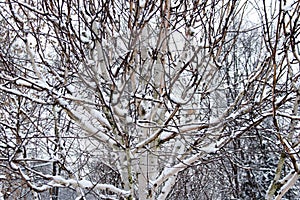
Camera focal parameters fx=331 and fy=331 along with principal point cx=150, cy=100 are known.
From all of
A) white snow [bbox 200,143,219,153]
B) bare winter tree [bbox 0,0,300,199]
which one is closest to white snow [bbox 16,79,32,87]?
bare winter tree [bbox 0,0,300,199]

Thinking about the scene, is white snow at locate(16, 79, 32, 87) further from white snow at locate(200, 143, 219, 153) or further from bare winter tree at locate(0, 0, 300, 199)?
white snow at locate(200, 143, 219, 153)

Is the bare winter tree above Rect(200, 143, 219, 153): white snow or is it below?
above

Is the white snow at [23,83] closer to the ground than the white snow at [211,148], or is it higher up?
higher up

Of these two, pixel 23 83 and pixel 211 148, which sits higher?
pixel 23 83

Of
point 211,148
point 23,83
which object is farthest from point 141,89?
point 23,83

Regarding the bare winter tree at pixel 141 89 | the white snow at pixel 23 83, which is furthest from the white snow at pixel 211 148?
the white snow at pixel 23 83

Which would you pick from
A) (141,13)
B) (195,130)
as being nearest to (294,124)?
(195,130)

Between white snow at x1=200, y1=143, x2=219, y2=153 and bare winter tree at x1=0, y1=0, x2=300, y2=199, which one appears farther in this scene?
white snow at x1=200, y1=143, x2=219, y2=153

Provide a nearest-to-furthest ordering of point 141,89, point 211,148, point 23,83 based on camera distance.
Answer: point 23,83 < point 211,148 < point 141,89

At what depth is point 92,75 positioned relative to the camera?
2754 millimetres

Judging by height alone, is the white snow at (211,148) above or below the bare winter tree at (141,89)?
below

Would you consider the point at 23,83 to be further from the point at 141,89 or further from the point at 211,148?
the point at 211,148

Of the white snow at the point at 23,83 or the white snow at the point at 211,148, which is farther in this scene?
the white snow at the point at 211,148

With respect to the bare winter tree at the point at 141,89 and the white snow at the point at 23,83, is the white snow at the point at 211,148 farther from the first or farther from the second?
the white snow at the point at 23,83
